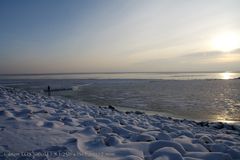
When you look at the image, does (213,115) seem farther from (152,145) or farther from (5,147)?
(5,147)

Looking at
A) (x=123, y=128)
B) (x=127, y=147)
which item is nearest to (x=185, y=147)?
(x=127, y=147)

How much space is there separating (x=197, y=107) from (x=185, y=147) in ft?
34.6

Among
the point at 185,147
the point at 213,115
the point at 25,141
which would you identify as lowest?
the point at 213,115

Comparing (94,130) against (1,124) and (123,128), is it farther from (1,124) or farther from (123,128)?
(1,124)

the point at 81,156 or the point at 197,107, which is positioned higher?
the point at 81,156

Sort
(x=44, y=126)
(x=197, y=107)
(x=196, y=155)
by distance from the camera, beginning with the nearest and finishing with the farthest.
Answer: (x=196, y=155) → (x=44, y=126) → (x=197, y=107)

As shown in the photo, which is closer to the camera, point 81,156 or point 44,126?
point 81,156

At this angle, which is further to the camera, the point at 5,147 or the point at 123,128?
the point at 123,128

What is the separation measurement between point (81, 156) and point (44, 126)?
2.07 m

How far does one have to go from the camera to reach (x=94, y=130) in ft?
16.0

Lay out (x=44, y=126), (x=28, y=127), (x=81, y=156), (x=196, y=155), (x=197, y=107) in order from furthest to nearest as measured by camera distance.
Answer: (x=197, y=107) → (x=44, y=126) → (x=28, y=127) → (x=196, y=155) → (x=81, y=156)

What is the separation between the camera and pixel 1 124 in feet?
15.6

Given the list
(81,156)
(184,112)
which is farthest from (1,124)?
(184,112)

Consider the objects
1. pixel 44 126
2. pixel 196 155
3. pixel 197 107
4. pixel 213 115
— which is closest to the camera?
pixel 196 155
